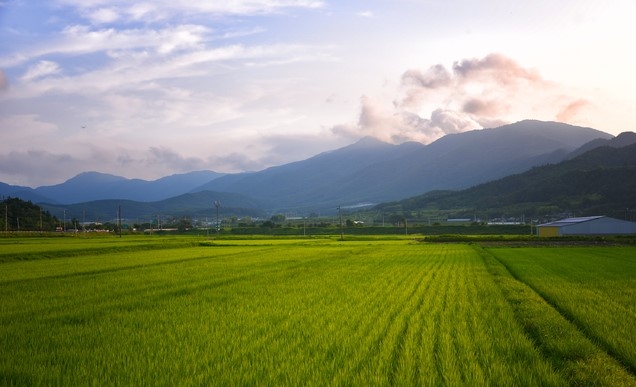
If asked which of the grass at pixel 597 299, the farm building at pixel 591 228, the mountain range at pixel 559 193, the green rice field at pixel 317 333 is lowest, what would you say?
the farm building at pixel 591 228

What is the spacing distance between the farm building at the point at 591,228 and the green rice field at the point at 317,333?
67.6m

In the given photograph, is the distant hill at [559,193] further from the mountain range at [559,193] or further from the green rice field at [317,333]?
the green rice field at [317,333]

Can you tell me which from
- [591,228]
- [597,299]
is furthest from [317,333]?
[591,228]

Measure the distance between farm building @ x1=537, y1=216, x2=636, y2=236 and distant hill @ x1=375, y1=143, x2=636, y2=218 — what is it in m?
36.2

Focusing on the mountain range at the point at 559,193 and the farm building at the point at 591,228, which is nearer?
the farm building at the point at 591,228

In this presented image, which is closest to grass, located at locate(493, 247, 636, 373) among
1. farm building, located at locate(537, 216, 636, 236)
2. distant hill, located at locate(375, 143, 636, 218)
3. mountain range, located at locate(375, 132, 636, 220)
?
farm building, located at locate(537, 216, 636, 236)

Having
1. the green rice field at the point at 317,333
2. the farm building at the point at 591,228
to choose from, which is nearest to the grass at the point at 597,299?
the green rice field at the point at 317,333

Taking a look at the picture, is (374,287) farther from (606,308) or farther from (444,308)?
(606,308)

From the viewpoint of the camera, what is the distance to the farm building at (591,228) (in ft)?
260

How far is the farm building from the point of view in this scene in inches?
3123

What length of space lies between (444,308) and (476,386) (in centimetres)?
610

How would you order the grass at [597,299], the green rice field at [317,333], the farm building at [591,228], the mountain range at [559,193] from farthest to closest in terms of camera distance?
the mountain range at [559,193] → the farm building at [591,228] → the grass at [597,299] → the green rice field at [317,333]

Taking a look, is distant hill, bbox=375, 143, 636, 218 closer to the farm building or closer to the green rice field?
the farm building

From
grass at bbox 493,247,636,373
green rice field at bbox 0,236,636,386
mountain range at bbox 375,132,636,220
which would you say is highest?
mountain range at bbox 375,132,636,220
